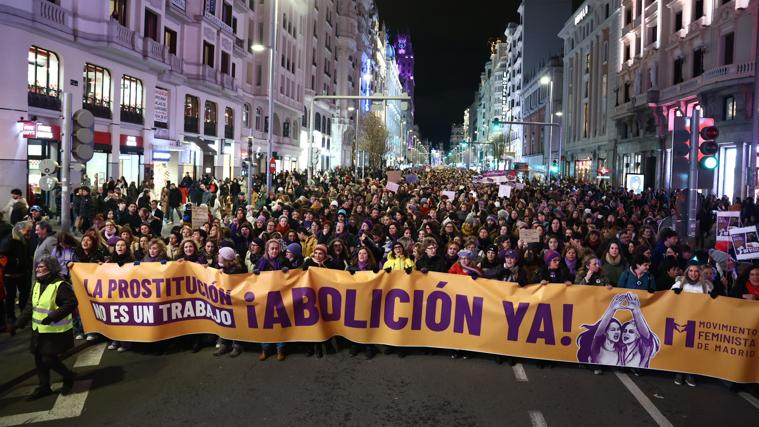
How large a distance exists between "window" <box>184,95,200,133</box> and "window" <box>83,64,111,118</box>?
8715 millimetres

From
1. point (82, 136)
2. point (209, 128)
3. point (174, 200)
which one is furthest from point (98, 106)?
point (82, 136)

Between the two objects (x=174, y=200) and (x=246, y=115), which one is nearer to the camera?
(x=174, y=200)

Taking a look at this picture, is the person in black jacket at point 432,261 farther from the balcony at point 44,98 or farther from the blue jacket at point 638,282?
the balcony at point 44,98

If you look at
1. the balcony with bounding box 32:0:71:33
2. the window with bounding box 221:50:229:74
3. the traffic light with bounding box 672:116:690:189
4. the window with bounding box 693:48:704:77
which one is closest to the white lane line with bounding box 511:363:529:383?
the traffic light with bounding box 672:116:690:189

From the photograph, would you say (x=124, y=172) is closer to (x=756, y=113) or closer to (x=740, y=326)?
(x=756, y=113)

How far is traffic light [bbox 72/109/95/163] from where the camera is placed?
1143 centimetres

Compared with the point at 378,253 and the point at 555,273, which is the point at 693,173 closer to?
the point at 555,273

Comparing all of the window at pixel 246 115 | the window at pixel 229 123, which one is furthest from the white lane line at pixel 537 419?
the window at pixel 246 115

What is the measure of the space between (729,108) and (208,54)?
1197 inches

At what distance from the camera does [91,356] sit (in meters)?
8.67

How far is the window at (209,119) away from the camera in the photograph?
41844mm

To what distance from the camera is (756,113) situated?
2033 cm

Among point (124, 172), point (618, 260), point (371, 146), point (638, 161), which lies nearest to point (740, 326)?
Result: point (618, 260)

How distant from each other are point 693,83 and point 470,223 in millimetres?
29551
